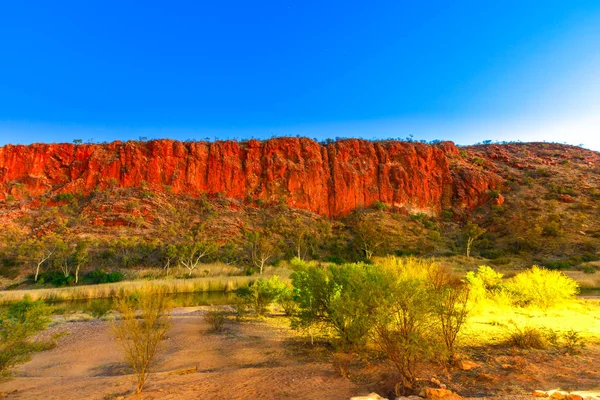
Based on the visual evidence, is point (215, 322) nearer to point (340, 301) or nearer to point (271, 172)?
point (340, 301)

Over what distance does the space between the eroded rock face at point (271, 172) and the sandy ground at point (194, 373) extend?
4766cm

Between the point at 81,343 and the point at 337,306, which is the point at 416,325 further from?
the point at 81,343

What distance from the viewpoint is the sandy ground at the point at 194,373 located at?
691 centimetres

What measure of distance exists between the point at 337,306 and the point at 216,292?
22161mm

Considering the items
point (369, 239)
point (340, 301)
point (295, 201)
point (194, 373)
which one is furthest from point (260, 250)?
point (340, 301)

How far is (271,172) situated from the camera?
6278cm

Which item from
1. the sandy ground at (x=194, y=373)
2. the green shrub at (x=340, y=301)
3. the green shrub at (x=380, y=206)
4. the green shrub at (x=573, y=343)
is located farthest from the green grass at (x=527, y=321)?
the green shrub at (x=380, y=206)

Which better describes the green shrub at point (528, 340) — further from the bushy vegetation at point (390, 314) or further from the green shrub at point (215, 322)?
the green shrub at point (215, 322)

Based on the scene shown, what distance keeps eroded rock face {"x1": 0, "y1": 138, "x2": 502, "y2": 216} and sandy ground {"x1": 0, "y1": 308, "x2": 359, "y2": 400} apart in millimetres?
47663

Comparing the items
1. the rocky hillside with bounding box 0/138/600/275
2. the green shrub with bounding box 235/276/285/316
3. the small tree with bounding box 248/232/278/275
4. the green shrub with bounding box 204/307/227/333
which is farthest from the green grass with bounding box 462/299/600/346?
the rocky hillside with bounding box 0/138/600/275

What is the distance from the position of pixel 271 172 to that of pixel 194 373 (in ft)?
182

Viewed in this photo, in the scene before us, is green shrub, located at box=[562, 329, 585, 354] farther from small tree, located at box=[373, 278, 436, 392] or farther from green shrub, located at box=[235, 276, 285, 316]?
green shrub, located at box=[235, 276, 285, 316]

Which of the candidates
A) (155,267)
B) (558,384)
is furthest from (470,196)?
(558,384)

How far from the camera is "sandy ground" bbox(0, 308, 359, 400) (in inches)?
272
